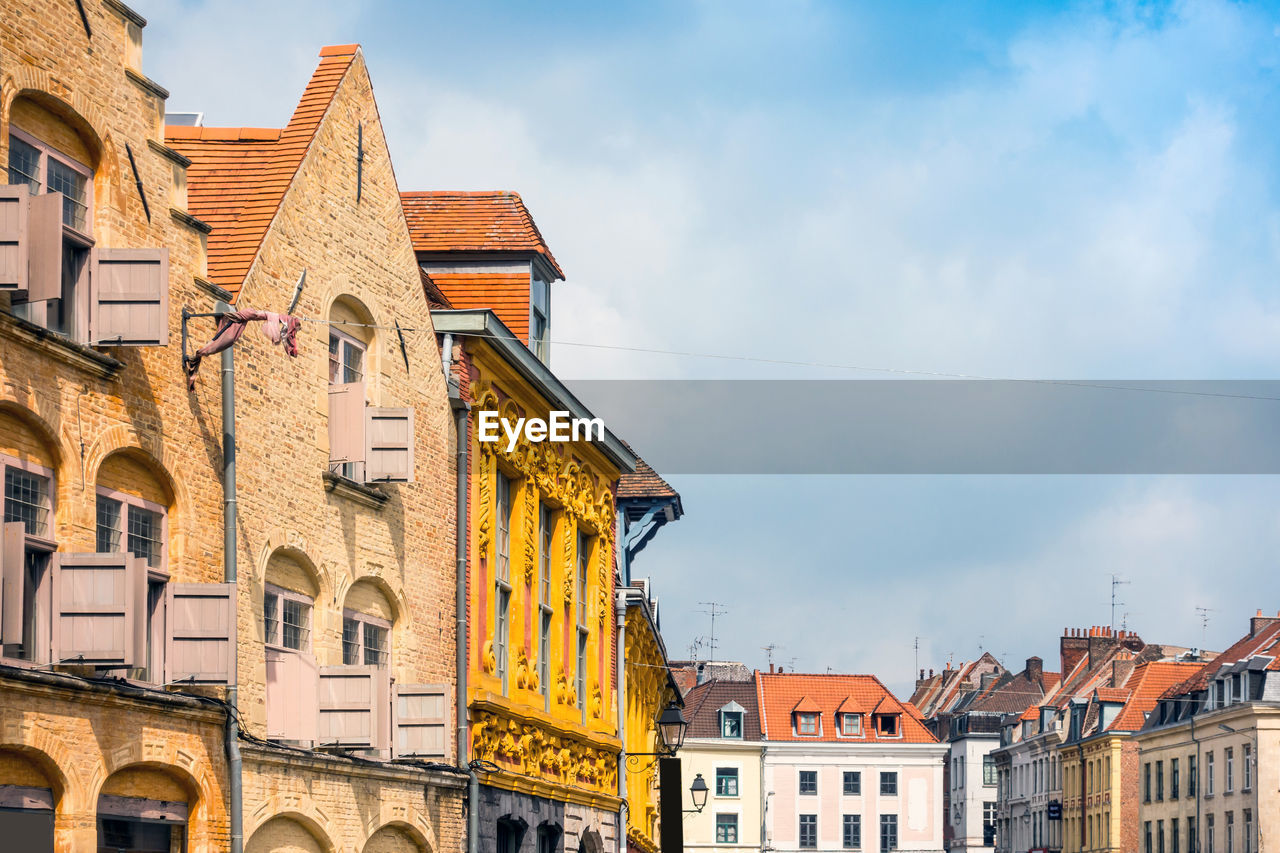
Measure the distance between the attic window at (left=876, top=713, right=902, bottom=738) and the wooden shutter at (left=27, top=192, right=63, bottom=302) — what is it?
87262 millimetres

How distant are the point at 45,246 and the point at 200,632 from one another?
370 cm

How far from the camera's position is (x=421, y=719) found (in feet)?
72.0

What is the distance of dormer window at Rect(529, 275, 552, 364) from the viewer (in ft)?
96.6

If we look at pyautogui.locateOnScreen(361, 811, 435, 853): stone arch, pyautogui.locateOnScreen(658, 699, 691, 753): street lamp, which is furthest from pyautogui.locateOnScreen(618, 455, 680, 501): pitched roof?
pyautogui.locateOnScreen(361, 811, 435, 853): stone arch

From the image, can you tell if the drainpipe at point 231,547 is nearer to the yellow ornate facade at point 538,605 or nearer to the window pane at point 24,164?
the window pane at point 24,164

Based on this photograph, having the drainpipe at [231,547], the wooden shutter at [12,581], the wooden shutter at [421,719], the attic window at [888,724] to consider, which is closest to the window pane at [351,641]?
the wooden shutter at [421,719]

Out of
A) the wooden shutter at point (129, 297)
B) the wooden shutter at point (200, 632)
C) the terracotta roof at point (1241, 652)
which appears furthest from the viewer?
the terracotta roof at point (1241, 652)

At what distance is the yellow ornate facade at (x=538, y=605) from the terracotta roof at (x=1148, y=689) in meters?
64.3

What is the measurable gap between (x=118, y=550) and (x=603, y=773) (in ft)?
57.4

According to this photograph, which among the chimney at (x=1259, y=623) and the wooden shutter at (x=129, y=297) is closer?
the wooden shutter at (x=129, y=297)

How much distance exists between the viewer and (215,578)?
18.2 metres

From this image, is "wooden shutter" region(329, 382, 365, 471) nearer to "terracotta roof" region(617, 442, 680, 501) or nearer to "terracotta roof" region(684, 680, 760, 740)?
"terracotta roof" region(617, 442, 680, 501)

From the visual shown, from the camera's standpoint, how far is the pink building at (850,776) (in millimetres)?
97812

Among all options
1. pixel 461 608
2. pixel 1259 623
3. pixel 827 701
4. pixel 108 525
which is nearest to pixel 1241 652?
pixel 1259 623
